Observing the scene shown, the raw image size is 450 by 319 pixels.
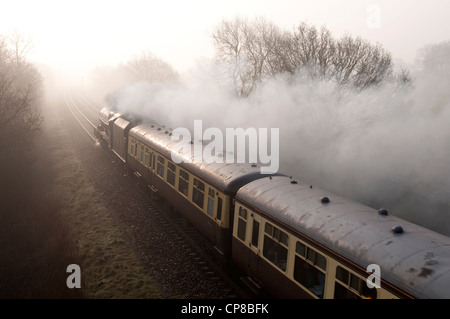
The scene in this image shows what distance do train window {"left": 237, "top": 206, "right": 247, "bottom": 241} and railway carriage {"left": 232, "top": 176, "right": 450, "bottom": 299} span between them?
0.02m

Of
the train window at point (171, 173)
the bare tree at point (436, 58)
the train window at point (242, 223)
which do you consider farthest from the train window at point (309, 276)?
the bare tree at point (436, 58)

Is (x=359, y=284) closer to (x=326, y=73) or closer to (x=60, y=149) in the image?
(x=326, y=73)

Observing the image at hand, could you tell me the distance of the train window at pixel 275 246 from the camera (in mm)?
7470

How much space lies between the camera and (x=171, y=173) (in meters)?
13.2

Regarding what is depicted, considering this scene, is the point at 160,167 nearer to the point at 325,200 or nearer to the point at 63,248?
the point at 63,248

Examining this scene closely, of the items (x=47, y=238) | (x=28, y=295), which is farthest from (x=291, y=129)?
(x=28, y=295)

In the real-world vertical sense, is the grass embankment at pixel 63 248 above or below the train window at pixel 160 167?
below

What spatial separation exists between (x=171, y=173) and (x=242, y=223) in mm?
4919

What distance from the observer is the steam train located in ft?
17.5

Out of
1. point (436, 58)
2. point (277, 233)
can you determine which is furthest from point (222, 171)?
point (436, 58)

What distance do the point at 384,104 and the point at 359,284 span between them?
1916cm

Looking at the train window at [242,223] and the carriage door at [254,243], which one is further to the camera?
the train window at [242,223]

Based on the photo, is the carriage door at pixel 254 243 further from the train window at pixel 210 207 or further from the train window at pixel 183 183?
the train window at pixel 183 183

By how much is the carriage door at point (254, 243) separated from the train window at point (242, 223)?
0.97 ft
